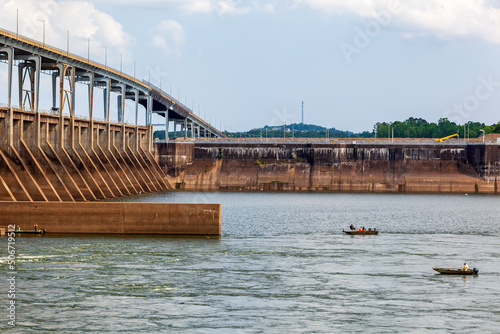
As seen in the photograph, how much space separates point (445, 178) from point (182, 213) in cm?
8050

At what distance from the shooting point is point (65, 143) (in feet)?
286

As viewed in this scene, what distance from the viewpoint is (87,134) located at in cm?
9606

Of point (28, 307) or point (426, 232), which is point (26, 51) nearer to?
point (426, 232)

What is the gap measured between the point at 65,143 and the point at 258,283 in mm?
54644

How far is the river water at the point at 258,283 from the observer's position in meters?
30.9

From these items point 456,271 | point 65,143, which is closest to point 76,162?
point 65,143

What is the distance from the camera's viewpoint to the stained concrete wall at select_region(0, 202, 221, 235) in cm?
5084

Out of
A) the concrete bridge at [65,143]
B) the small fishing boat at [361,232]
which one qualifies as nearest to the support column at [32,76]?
the concrete bridge at [65,143]

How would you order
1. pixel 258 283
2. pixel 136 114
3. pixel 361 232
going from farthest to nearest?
pixel 136 114 < pixel 361 232 < pixel 258 283

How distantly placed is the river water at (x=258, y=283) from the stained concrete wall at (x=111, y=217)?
2.81ft

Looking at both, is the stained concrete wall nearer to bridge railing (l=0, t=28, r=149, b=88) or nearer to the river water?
the river water

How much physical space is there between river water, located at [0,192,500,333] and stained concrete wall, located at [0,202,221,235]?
2.81 feet
